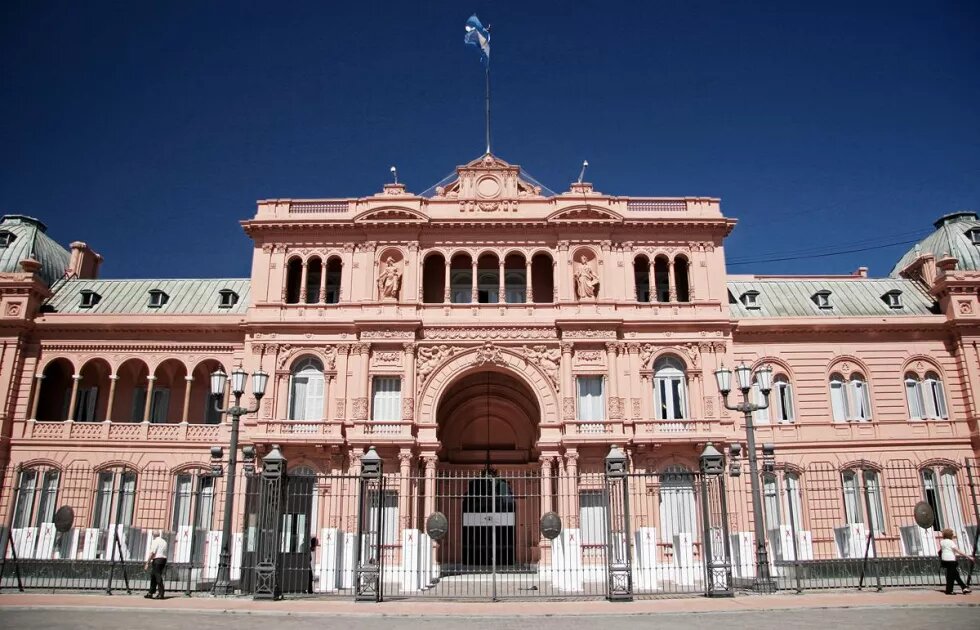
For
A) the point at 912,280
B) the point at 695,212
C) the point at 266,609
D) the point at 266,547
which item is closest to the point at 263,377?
the point at 266,547

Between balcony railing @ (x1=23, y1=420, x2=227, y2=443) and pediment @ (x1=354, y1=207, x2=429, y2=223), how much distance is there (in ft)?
40.2

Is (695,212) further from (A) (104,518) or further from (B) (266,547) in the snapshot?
(A) (104,518)

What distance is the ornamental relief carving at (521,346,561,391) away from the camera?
3375cm

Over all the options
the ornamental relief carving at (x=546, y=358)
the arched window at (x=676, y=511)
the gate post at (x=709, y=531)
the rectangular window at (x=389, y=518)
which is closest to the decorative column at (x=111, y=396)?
the rectangular window at (x=389, y=518)

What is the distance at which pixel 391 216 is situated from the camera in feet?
117

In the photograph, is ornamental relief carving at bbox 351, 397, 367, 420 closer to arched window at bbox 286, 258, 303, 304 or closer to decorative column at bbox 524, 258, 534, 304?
arched window at bbox 286, 258, 303, 304

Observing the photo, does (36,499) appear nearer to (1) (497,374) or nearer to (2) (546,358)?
(1) (497,374)

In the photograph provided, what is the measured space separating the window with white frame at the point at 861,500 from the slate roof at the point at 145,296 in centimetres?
3152

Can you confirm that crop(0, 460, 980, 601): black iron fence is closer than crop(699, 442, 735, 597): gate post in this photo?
No

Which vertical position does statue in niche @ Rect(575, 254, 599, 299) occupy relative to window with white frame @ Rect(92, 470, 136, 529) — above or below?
above

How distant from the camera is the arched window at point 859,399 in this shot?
118 ft

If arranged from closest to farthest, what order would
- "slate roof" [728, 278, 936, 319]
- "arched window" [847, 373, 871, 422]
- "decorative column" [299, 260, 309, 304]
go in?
"decorative column" [299, 260, 309, 304] < "arched window" [847, 373, 871, 422] < "slate roof" [728, 278, 936, 319]

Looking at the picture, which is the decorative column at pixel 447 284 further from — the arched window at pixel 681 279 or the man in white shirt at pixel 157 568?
the man in white shirt at pixel 157 568

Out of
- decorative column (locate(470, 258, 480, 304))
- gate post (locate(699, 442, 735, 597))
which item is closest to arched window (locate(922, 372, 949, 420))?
gate post (locate(699, 442, 735, 597))
